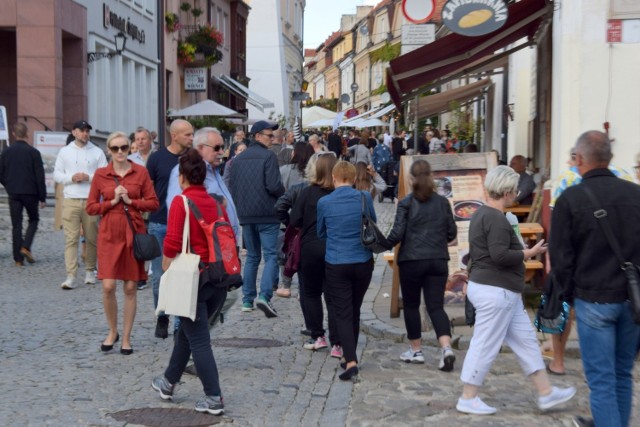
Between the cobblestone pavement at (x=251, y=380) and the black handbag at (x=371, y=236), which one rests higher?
the black handbag at (x=371, y=236)

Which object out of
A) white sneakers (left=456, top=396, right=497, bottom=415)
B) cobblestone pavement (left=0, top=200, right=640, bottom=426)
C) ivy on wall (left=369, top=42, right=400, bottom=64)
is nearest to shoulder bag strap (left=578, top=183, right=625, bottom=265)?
cobblestone pavement (left=0, top=200, right=640, bottom=426)

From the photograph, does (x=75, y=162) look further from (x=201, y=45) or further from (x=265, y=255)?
(x=201, y=45)

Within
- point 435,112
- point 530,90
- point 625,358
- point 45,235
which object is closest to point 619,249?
point 625,358

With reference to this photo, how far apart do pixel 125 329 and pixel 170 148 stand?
1.65 metres

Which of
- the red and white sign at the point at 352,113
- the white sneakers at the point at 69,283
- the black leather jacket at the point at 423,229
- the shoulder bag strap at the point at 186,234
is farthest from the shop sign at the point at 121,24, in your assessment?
the red and white sign at the point at 352,113

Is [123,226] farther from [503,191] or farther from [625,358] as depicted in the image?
[625,358]

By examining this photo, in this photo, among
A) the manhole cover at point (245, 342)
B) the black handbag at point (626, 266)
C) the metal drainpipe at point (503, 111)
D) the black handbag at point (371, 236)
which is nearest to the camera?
the black handbag at point (626, 266)

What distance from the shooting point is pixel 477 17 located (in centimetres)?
1184

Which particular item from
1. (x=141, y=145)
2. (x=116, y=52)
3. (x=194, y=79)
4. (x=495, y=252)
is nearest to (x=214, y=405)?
(x=495, y=252)

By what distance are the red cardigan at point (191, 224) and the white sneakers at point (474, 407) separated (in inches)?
73.0

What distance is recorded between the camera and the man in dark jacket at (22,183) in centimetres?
1477

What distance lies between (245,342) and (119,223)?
1.51 metres

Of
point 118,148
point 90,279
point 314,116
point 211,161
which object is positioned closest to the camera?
point 211,161

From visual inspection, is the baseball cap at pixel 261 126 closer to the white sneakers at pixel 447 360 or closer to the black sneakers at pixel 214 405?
the white sneakers at pixel 447 360
